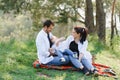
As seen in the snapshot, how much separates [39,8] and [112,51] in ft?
37.6

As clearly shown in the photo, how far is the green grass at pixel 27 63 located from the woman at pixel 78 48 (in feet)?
0.79

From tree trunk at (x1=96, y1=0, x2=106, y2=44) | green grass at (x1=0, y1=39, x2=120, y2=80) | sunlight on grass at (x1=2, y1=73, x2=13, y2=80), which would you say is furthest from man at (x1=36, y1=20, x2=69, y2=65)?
tree trunk at (x1=96, y1=0, x2=106, y2=44)

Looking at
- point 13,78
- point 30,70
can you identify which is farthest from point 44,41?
point 13,78

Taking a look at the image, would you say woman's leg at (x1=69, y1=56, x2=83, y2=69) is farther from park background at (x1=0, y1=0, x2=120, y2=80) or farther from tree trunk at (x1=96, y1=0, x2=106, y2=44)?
tree trunk at (x1=96, y1=0, x2=106, y2=44)

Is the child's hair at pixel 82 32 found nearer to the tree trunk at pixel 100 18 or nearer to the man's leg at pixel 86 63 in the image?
the man's leg at pixel 86 63

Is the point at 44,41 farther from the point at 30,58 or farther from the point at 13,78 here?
the point at 13,78

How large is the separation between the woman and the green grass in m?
0.24

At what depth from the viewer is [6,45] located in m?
10.0

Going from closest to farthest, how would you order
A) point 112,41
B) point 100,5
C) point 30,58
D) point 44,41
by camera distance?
point 44,41 → point 30,58 → point 112,41 → point 100,5

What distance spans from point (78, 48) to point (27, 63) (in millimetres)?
1225

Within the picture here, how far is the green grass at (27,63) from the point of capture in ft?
23.1

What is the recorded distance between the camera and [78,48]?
821 cm

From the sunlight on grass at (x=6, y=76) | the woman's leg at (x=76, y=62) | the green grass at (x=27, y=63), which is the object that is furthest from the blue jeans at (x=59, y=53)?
the sunlight on grass at (x=6, y=76)

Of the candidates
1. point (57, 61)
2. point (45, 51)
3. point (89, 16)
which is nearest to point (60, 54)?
point (57, 61)
